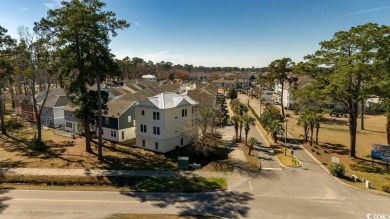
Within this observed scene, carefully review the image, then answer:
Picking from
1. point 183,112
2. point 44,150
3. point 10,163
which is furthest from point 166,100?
point 10,163

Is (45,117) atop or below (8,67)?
below

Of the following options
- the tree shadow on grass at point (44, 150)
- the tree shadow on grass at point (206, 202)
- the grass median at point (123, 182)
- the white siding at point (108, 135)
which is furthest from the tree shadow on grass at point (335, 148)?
the tree shadow on grass at point (44, 150)

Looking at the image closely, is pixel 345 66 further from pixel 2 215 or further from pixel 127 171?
pixel 2 215

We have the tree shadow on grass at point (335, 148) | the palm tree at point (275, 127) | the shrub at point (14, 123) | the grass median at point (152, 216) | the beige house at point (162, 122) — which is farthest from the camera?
the shrub at point (14, 123)

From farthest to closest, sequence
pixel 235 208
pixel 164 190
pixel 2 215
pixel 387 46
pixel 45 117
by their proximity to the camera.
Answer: pixel 45 117, pixel 387 46, pixel 164 190, pixel 235 208, pixel 2 215

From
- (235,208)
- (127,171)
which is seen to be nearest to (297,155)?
(235,208)

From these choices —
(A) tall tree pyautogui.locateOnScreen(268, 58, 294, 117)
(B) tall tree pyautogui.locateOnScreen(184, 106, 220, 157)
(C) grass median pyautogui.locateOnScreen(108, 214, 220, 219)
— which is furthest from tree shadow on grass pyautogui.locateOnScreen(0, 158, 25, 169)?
(A) tall tree pyautogui.locateOnScreen(268, 58, 294, 117)

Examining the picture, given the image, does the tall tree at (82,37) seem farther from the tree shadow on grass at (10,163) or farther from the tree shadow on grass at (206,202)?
the tree shadow on grass at (206,202)

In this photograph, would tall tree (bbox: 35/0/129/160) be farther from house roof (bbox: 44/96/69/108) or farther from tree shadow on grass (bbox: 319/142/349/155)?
tree shadow on grass (bbox: 319/142/349/155)
